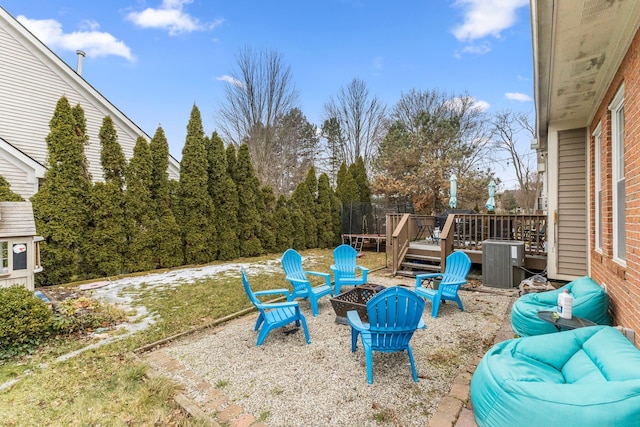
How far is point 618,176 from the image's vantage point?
3.46m

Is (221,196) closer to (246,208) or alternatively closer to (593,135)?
(246,208)

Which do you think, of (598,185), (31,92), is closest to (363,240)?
(598,185)

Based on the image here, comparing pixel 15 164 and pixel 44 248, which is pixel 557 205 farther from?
pixel 15 164

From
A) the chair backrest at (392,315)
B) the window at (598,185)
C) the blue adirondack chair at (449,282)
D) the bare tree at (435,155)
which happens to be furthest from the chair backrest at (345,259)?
the bare tree at (435,155)

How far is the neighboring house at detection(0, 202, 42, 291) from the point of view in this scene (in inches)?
155

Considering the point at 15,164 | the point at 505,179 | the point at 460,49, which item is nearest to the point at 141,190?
the point at 15,164

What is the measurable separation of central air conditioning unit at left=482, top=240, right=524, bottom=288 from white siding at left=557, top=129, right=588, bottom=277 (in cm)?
71

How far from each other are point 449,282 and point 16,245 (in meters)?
6.24

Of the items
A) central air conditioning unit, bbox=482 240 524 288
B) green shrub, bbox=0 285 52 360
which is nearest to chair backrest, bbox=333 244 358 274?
central air conditioning unit, bbox=482 240 524 288

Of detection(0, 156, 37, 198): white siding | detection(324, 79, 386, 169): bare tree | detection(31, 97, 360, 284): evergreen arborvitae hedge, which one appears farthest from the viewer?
detection(324, 79, 386, 169): bare tree

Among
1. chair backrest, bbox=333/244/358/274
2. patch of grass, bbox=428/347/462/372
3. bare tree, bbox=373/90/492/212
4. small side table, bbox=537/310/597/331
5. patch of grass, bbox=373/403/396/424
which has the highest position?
bare tree, bbox=373/90/492/212

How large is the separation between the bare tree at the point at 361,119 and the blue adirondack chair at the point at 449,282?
55.5ft

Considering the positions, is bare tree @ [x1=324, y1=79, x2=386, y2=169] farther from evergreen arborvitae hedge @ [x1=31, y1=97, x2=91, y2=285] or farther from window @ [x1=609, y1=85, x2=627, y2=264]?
window @ [x1=609, y1=85, x2=627, y2=264]

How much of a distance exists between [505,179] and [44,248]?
25151 millimetres
